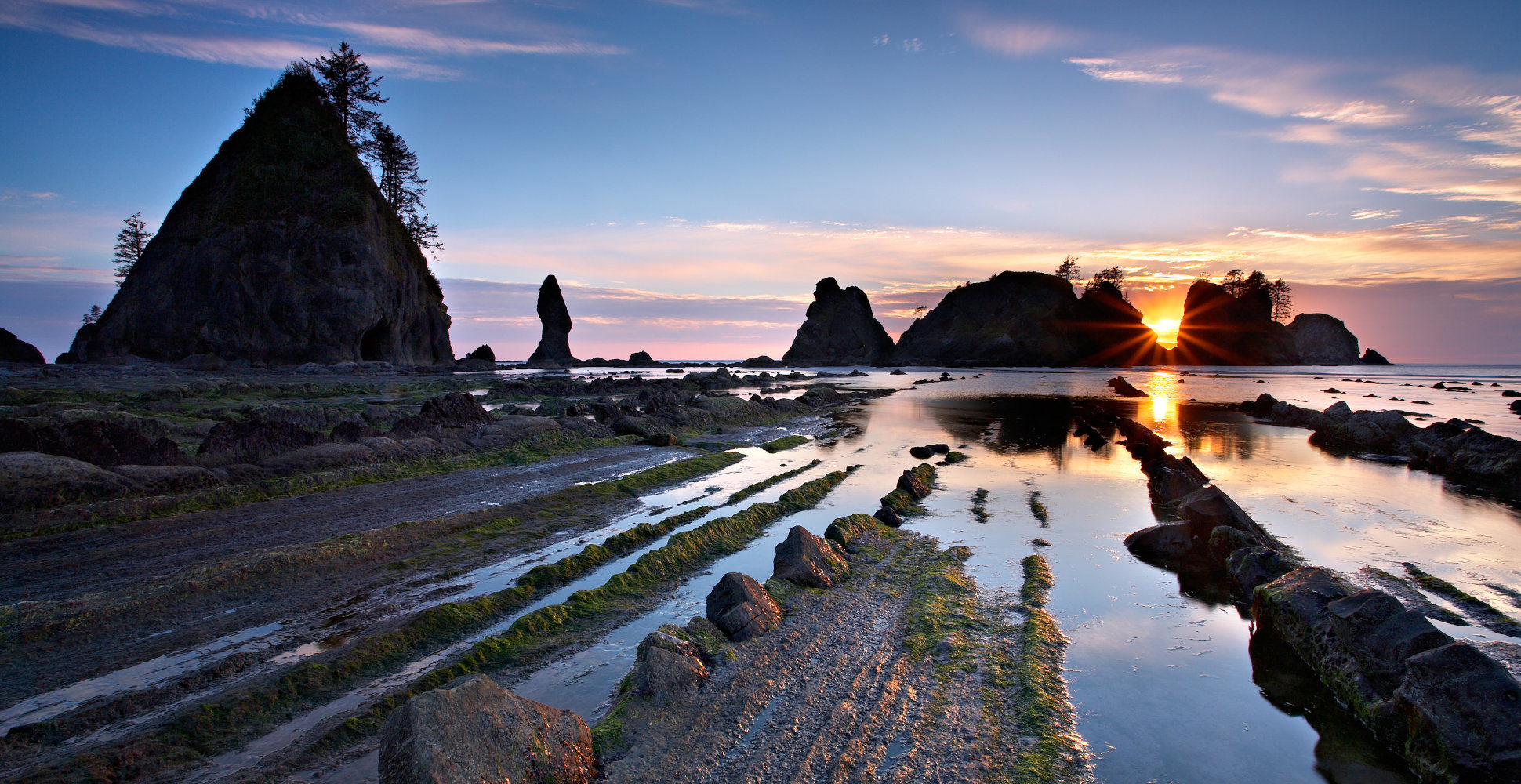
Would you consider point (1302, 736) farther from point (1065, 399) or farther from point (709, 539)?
point (1065, 399)

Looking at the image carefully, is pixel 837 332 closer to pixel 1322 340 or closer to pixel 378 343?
pixel 1322 340

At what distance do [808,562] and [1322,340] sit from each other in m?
166

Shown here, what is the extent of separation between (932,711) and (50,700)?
6.84 meters

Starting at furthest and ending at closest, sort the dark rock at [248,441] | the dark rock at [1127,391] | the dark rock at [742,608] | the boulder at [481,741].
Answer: the dark rock at [1127,391] → the dark rock at [248,441] → the dark rock at [742,608] → the boulder at [481,741]

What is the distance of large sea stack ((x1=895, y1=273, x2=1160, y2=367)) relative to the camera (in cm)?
12825

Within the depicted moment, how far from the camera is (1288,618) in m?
6.34

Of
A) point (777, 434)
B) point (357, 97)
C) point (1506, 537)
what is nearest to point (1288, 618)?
point (1506, 537)

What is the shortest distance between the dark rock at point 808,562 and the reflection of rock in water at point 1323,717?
14.3ft

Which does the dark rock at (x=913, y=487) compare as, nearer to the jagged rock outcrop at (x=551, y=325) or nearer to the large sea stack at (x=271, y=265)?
the large sea stack at (x=271, y=265)

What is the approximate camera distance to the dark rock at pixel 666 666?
4.88 metres

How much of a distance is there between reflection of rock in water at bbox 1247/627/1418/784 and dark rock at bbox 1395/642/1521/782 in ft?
0.67

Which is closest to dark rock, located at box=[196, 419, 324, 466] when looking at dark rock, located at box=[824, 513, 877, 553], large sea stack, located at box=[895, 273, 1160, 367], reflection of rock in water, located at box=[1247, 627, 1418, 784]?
dark rock, located at box=[824, 513, 877, 553]

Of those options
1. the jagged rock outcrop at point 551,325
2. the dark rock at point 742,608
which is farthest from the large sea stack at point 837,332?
the dark rock at point 742,608

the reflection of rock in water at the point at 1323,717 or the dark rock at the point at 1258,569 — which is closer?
the reflection of rock in water at the point at 1323,717
